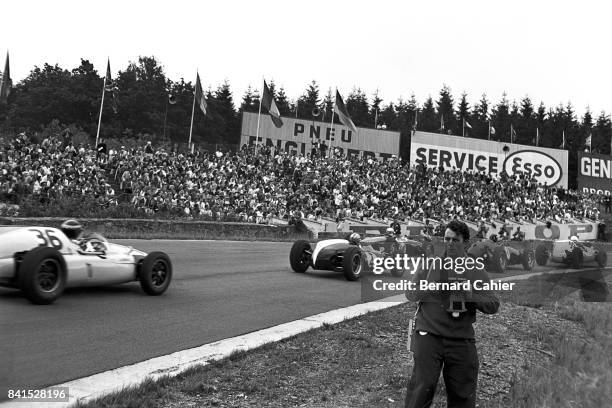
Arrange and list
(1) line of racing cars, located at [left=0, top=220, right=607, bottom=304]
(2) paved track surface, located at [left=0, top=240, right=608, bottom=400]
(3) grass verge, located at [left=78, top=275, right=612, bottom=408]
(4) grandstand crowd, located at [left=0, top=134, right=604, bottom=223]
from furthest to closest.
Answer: (4) grandstand crowd, located at [left=0, top=134, right=604, bottom=223] → (1) line of racing cars, located at [left=0, top=220, right=607, bottom=304] → (2) paved track surface, located at [left=0, top=240, right=608, bottom=400] → (3) grass verge, located at [left=78, top=275, right=612, bottom=408]

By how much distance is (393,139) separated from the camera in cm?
5412

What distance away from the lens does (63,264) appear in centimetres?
784

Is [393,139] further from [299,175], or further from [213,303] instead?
[213,303]

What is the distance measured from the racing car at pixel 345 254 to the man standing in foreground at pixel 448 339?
8.63 m

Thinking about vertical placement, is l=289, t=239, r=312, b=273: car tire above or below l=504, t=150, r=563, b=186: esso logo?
below

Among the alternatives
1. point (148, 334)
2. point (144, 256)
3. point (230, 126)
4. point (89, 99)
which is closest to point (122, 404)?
point (148, 334)

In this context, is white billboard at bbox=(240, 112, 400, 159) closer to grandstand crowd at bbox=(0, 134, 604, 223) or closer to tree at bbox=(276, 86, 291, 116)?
grandstand crowd at bbox=(0, 134, 604, 223)

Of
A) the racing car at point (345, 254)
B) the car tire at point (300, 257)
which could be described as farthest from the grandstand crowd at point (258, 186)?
the racing car at point (345, 254)

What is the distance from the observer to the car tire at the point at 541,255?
1845cm

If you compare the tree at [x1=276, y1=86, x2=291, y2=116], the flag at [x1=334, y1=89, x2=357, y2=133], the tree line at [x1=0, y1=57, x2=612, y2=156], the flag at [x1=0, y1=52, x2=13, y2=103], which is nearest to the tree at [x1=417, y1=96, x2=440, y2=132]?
the tree line at [x1=0, y1=57, x2=612, y2=156]

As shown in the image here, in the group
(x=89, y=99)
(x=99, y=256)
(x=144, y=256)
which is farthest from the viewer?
(x=89, y=99)

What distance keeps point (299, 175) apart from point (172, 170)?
28.8ft

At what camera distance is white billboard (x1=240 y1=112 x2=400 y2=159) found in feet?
167

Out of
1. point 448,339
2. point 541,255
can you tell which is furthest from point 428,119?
point 448,339
